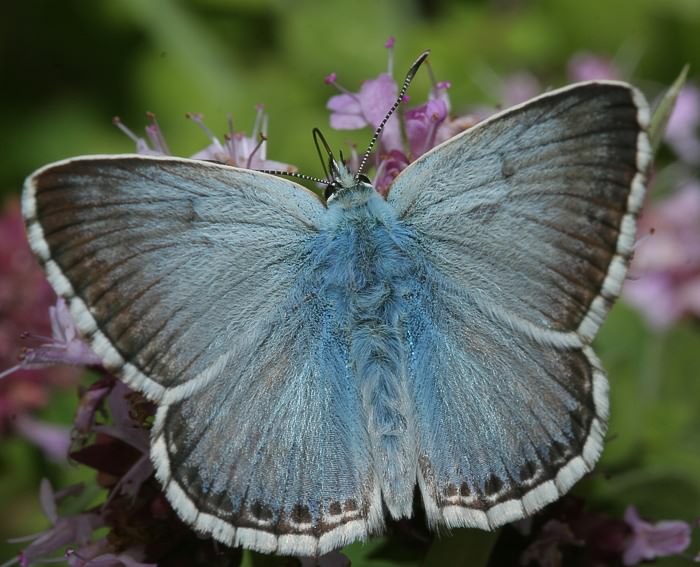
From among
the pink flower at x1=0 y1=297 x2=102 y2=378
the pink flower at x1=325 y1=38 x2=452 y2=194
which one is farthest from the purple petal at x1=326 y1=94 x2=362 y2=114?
the pink flower at x1=0 y1=297 x2=102 y2=378

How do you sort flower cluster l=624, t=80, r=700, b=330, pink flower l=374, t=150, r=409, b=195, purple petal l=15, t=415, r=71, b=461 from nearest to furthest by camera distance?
1. pink flower l=374, t=150, r=409, b=195
2. purple petal l=15, t=415, r=71, b=461
3. flower cluster l=624, t=80, r=700, b=330

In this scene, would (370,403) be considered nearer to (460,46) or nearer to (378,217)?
(378,217)

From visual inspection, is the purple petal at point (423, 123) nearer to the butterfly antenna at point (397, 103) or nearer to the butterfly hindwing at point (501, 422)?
the butterfly antenna at point (397, 103)

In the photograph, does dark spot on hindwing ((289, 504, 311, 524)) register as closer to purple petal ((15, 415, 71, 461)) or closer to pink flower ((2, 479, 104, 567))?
pink flower ((2, 479, 104, 567))

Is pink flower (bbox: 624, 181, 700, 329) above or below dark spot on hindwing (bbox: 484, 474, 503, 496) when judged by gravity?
below

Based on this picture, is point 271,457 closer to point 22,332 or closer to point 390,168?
point 390,168

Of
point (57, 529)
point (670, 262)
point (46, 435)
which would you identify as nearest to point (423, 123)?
point (57, 529)

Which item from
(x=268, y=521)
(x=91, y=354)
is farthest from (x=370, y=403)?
(x=91, y=354)

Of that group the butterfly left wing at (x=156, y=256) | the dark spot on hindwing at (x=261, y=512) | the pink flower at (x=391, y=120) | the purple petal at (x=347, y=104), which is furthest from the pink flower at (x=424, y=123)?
the dark spot on hindwing at (x=261, y=512)
